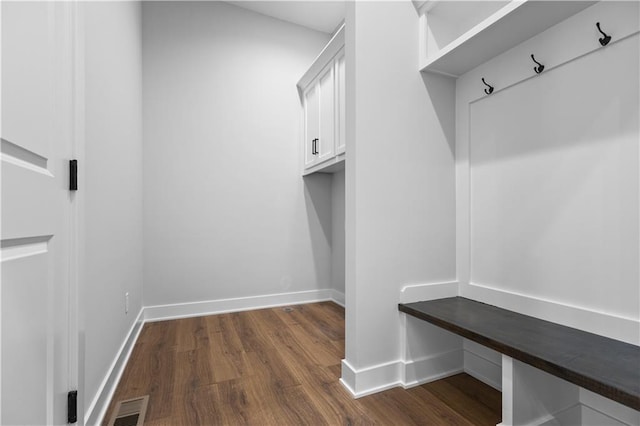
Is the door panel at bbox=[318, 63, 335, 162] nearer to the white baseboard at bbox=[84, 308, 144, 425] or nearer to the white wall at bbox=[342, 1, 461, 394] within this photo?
the white wall at bbox=[342, 1, 461, 394]

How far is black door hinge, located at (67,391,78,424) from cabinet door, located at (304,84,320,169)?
2223 mm

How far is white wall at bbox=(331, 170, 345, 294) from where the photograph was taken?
9.76ft

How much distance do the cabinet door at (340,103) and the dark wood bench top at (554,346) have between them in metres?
1.36

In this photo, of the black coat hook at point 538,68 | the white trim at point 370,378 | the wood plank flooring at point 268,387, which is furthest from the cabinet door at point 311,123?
the white trim at point 370,378

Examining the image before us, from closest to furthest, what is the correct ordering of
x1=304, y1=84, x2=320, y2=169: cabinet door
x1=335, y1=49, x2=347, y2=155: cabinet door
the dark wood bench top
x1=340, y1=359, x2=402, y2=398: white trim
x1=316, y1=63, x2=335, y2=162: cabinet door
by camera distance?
the dark wood bench top
x1=340, y1=359, x2=402, y2=398: white trim
x1=335, y1=49, x2=347, y2=155: cabinet door
x1=316, y1=63, x2=335, y2=162: cabinet door
x1=304, y1=84, x2=320, y2=169: cabinet door

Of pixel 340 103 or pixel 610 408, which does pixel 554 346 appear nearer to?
pixel 610 408

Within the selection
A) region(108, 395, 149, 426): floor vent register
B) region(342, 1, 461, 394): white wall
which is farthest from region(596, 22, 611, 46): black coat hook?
region(108, 395, 149, 426): floor vent register

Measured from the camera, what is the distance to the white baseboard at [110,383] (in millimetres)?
1208

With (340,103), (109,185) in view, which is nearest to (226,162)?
(340,103)

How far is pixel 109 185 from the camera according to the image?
4.96 feet

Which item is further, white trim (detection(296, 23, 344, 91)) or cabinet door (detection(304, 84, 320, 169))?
cabinet door (detection(304, 84, 320, 169))

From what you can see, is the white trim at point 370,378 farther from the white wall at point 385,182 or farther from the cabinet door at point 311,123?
the cabinet door at point 311,123

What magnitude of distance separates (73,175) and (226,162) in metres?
1.80

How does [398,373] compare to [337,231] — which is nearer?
[398,373]
